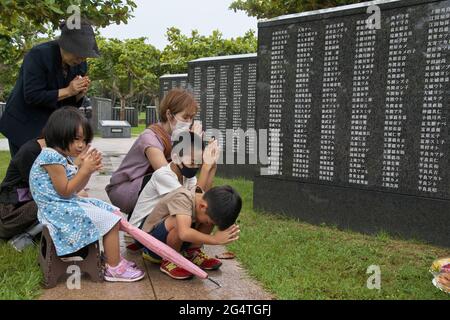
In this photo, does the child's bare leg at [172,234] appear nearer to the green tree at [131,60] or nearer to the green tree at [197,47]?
the green tree at [197,47]

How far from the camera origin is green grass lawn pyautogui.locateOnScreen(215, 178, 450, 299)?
296cm

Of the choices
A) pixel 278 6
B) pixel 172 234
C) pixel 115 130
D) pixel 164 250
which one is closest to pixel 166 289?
pixel 164 250

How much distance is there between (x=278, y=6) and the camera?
755cm

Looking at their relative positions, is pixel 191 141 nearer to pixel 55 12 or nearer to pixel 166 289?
pixel 166 289

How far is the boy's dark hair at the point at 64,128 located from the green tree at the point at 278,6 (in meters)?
4.79

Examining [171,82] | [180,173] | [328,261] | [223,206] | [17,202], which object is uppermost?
[171,82]

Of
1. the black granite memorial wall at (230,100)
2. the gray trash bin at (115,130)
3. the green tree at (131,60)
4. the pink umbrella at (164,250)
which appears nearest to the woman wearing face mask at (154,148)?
the pink umbrella at (164,250)

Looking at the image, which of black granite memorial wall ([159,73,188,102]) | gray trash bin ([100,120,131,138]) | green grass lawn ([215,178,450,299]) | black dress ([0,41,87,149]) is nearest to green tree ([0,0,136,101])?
black dress ([0,41,87,149])

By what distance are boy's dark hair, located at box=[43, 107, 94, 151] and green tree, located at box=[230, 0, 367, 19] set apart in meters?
4.79

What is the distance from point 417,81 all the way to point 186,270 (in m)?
2.63

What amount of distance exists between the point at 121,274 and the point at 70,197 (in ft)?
1.83

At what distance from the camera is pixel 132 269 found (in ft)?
10.0

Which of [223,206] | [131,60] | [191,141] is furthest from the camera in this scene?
[131,60]

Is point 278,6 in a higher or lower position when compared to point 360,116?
higher
